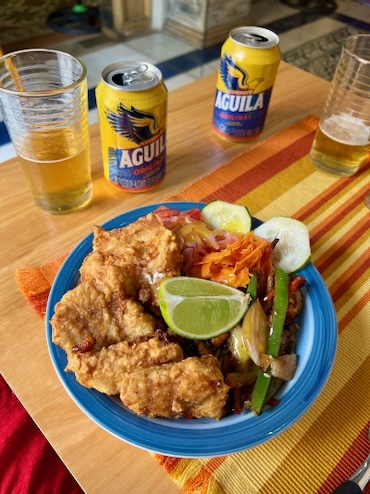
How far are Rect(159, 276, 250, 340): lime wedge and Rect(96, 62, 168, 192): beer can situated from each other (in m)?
0.43

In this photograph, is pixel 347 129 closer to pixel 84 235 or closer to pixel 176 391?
pixel 84 235

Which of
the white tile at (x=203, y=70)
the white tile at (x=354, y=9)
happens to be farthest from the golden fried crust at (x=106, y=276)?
the white tile at (x=354, y=9)

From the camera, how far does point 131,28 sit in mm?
3188

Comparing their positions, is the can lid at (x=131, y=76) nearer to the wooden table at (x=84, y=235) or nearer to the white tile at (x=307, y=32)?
the wooden table at (x=84, y=235)

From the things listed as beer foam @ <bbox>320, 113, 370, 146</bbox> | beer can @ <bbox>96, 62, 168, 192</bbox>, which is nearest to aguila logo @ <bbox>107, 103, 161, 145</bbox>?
beer can @ <bbox>96, 62, 168, 192</bbox>

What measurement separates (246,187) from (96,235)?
530mm

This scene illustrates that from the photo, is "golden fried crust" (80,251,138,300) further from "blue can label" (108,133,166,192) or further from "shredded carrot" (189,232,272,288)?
"blue can label" (108,133,166,192)

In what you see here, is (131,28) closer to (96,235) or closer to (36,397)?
(96,235)

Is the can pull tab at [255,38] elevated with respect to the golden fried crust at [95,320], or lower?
elevated

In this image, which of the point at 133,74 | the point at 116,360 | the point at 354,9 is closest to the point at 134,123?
the point at 133,74

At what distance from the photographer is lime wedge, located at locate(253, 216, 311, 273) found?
94cm

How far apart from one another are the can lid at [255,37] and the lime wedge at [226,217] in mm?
495

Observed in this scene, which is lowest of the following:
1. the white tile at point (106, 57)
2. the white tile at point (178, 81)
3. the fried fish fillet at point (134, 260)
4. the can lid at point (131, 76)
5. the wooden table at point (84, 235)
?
the white tile at point (106, 57)

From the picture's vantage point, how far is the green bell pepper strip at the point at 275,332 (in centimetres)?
74
